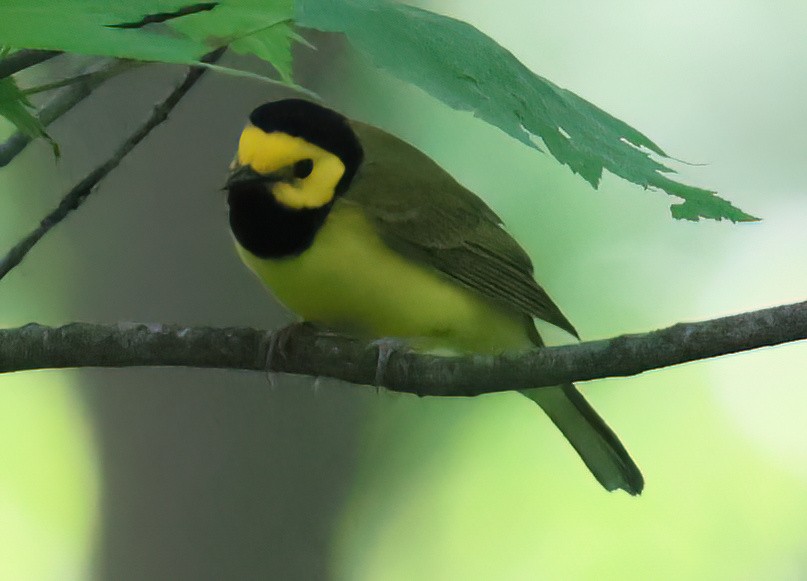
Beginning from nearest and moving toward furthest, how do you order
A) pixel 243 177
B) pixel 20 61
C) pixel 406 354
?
pixel 20 61 < pixel 406 354 < pixel 243 177

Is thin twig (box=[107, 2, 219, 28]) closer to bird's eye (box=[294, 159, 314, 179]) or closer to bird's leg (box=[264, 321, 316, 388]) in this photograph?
bird's leg (box=[264, 321, 316, 388])

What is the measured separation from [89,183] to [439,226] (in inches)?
26.6

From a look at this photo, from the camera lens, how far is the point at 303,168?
3.87 feet

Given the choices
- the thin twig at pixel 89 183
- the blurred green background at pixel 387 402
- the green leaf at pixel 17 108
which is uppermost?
the green leaf at pixel 17 108

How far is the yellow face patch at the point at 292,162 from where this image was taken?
111 centimetres

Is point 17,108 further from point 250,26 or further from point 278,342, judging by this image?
point 278,342

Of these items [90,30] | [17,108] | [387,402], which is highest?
[90,30]

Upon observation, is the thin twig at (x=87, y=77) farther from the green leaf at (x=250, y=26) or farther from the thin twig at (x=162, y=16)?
the thin twig at (x=162, y=16)

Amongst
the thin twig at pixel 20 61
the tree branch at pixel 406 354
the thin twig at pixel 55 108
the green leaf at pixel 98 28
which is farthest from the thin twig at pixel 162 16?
the tree branch at pixel 406 354

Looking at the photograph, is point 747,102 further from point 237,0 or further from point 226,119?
point 237,0

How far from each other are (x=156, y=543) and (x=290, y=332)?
97cm

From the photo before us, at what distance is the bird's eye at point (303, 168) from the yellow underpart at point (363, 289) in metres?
0.05

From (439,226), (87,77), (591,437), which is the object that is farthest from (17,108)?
(591,437)

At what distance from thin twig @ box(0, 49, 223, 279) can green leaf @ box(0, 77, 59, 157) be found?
0.19 metres
